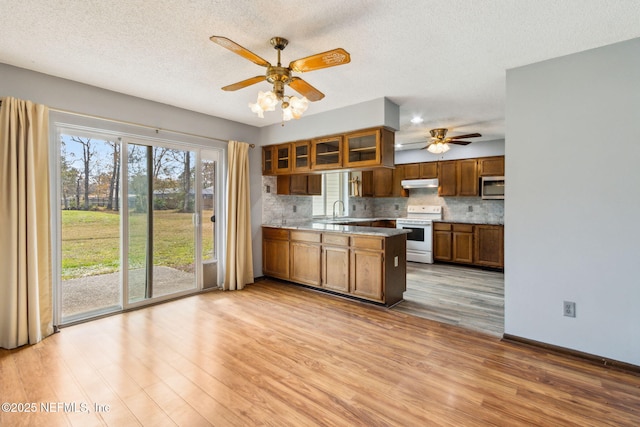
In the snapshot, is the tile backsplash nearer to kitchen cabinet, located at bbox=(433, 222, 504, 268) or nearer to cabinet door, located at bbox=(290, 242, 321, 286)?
kitchen cabinet, located at bbox=(433, 222, 504, 268)

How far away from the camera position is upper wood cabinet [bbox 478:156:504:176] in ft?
19.4

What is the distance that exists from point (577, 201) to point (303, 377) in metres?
2.67

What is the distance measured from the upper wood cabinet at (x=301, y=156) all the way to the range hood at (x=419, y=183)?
3.26 m

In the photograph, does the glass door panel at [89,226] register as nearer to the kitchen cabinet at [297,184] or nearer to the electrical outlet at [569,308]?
the kitchen cabinet at [297,184]

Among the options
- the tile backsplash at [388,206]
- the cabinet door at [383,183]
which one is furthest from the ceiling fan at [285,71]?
the cabinet door at [383,183]

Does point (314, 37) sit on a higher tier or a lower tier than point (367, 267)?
higher

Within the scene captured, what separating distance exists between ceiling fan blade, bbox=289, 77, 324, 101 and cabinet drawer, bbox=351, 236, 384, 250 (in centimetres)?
193

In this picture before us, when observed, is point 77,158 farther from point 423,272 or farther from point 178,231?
point 423,272

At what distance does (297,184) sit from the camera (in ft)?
17.2

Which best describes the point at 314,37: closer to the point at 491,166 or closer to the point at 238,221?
the point at 238,221

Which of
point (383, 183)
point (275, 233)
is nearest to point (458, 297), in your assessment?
point (275, 233)

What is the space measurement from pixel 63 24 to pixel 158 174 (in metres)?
1.98

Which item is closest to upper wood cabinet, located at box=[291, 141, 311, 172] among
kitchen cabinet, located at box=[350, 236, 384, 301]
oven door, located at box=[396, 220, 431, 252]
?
kitchen cabinet, located at box=[350, 236, 384, 301]

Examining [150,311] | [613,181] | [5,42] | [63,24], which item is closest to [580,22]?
[613,181]
